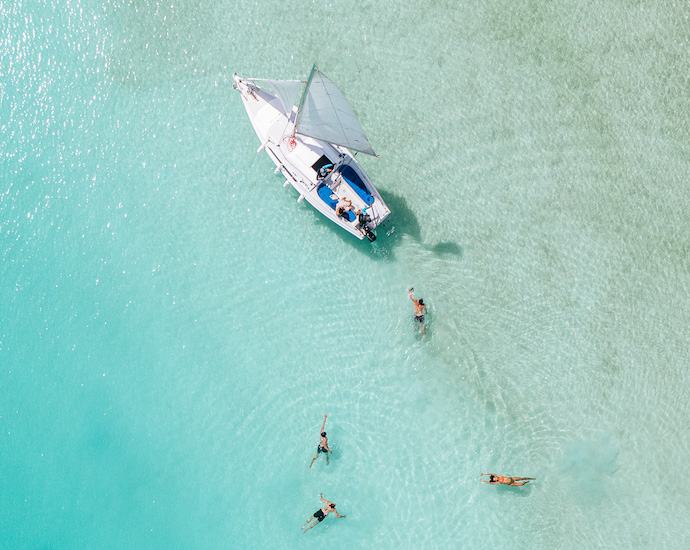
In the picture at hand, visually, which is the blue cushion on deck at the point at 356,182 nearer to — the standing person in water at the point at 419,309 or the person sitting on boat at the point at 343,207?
the person sitting on boat at the point at 343,207

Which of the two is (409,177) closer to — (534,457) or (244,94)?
(244,94)

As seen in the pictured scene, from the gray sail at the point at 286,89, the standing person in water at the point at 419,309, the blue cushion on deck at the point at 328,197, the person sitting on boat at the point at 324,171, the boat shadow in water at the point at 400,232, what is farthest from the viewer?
the boat shadow in water at the point at 400,232

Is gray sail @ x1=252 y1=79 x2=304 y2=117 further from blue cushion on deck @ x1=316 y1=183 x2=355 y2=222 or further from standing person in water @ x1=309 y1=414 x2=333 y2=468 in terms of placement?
standing person in water @ x1=309 y1=414 x2=333 y2=468

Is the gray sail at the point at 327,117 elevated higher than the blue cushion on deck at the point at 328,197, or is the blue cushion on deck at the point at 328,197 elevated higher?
the gray sail at the point at 327,117

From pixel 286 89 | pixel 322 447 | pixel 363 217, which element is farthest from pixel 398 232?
pixel 322 447

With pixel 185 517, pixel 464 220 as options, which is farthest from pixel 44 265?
pixel 464 220

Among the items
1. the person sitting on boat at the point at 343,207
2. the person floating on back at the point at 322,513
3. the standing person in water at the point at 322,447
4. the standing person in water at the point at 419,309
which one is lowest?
the person floating on back at the point at 322,513

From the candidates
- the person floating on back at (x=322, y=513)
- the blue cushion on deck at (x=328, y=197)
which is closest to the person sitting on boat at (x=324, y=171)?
the blue cushion on deck at (x=328, y=197)

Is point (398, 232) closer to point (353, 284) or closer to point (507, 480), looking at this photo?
point (353, 284)
